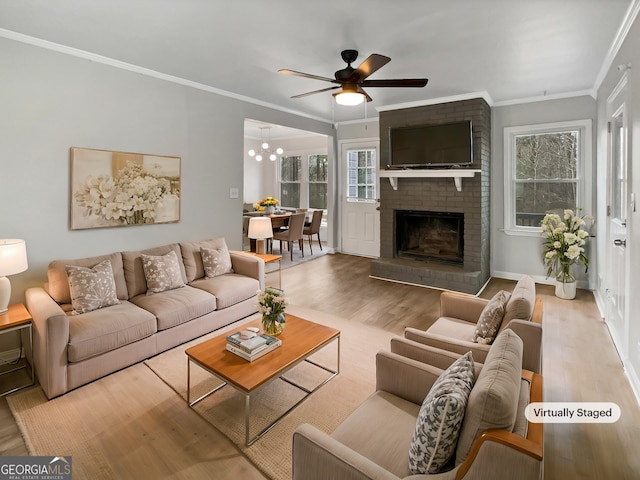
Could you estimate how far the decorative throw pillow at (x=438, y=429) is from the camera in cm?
120

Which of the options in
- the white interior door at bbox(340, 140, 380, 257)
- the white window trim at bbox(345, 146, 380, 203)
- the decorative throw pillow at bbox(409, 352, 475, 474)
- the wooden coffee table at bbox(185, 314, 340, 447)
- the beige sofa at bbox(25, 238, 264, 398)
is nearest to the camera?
the decorative throw pillow at bbox(409, 352, 475, 474)

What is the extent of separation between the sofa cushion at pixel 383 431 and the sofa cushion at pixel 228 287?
218 cm

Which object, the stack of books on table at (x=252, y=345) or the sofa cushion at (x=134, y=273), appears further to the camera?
the sofa cushion at (x=134, y=273)

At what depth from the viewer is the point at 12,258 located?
2.63 meters

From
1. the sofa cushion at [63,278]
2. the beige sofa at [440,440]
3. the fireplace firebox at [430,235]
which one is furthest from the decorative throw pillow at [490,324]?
the fireplace firebox at [430,235]

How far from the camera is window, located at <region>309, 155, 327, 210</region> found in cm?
895

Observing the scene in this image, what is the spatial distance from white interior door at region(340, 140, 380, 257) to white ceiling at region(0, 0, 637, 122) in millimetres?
2856

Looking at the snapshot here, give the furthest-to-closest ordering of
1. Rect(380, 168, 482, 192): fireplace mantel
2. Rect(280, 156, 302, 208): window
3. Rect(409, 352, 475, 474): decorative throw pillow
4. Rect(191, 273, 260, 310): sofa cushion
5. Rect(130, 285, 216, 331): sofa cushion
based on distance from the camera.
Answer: Rect(280, 156, 302, 208): window
Rect(380, 168, 482, 192): fireplace mantel
Rect(191, 273, 260, 310): sofa cushion
Rect(130, 285, 216, 331): sofa cushion
Rect(409, 352, 475, 474): decorative throw pillow

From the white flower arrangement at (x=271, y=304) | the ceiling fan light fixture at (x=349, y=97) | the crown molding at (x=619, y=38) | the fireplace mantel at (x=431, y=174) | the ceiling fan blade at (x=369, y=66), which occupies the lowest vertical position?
the white flower arrangement at (x=271, y=304)

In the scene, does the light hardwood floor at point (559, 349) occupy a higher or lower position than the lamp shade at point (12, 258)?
lower

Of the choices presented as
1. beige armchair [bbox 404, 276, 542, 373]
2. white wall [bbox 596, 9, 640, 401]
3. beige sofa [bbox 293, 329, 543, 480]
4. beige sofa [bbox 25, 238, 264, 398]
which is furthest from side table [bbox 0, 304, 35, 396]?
white wall [bbox 596, 9, 640, 401]

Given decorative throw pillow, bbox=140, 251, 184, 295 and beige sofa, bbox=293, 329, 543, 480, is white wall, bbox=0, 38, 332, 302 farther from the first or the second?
beige sofa, bbox=293, 329, 543, 480

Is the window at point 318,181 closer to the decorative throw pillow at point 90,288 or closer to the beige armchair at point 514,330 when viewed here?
the decorative throw pillow at point 90,288

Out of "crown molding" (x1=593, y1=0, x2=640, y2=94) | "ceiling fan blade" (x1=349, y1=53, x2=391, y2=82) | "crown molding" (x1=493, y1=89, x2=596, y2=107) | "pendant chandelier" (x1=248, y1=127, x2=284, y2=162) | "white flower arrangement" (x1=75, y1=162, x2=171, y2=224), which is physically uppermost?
"pendant chandelier" (x1=248, y1=127, x2=284, y2=162)
